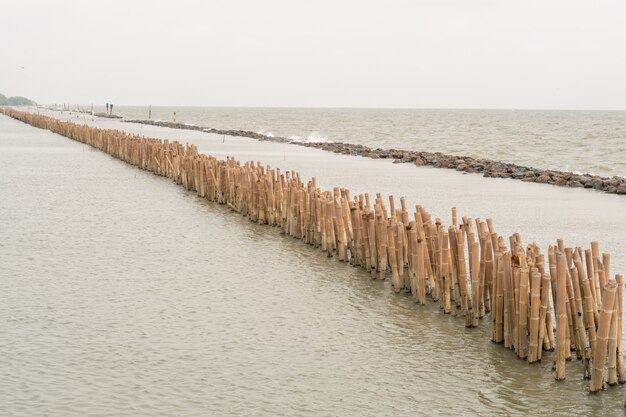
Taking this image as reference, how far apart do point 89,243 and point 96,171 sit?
16.3 metres

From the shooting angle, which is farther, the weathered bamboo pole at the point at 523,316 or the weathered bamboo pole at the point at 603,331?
the weathered bamboo pole at the point at 523,316

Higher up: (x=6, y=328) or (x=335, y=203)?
(x=335, y=203)

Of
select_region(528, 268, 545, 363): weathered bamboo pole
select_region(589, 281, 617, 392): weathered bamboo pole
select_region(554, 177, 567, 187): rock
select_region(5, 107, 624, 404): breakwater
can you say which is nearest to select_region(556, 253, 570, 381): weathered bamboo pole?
select_region(5, 107, 624, 404): breakwater

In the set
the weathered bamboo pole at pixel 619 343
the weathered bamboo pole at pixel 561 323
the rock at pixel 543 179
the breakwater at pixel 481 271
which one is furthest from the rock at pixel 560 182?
the weathered bamboo pole at pixel 619 343

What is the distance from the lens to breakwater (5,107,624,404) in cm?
788

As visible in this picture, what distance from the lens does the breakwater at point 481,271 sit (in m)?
7.88

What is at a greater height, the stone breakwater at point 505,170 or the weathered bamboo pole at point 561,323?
the stone breakwater at point 505,170

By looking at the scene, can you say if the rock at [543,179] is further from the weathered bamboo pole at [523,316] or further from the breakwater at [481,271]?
the weathered bamboo pole at [523,316]

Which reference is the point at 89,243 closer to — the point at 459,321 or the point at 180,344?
the point at 180,344

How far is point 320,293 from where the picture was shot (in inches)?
449

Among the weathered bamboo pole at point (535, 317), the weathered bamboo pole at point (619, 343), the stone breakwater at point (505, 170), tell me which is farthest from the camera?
the stone breakwater at point (505, 170)

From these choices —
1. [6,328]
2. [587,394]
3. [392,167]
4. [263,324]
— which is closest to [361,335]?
[263,324]

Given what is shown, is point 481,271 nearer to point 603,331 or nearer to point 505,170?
point 603,331

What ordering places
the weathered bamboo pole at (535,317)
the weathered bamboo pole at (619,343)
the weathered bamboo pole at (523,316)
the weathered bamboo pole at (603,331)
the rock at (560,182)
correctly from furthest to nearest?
the rock at (560,182) < the weathered bamboo pole at (523,316) < the weathered bamboo pole at (535,317) < the weathered bamboo pole at (619,343) < the weathered bamboo pole at (603,331)
